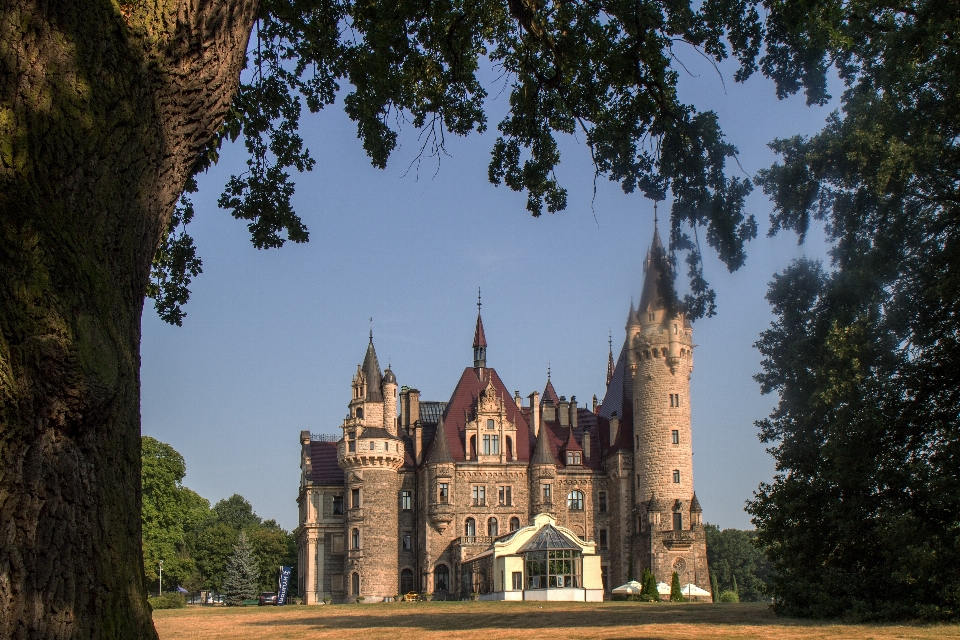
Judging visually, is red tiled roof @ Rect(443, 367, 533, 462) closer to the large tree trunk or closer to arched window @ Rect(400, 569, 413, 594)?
arched window @ Rect(400, 569, 413, 594)

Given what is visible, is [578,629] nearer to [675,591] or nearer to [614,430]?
[675,591]

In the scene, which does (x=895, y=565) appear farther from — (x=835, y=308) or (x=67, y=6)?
(x=67, y=6)

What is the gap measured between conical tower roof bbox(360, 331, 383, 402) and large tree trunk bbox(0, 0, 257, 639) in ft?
179

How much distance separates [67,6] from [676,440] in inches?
2093

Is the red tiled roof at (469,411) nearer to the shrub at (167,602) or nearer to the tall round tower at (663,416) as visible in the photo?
the tall round tower at (663,416)

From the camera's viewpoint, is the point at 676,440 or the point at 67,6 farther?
the point at 676,440

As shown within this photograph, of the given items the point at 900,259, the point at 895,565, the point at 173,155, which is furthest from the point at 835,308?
the point at 173,155

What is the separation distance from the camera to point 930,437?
19.0 m

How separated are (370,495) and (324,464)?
26.3 ft

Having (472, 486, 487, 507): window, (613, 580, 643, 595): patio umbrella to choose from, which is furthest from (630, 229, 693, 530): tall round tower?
(472, 486, 487, 507): window

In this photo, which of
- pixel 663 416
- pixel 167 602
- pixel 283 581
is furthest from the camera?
pixel 663 416

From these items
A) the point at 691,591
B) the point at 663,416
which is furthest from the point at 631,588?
the point at 663,416

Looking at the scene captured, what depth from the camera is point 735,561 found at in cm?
9638

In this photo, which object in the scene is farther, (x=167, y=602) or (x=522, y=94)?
(x=167, y=602)
